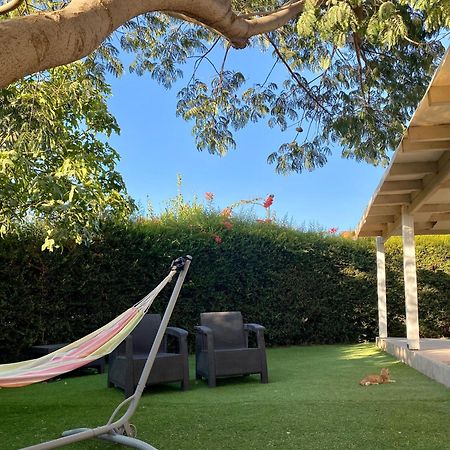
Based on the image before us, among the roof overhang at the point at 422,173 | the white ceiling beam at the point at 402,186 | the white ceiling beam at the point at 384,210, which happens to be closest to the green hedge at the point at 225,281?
the roof overhang at the point at 422,173

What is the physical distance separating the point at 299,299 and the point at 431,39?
484cm

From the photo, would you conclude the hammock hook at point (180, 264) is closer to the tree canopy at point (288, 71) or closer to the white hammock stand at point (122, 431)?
the white hammock stand at point (122, 431)

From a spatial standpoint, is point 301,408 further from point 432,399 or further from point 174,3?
point 174,3

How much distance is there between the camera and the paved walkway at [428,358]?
5031 millimetres

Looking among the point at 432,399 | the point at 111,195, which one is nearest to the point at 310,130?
the point at 111,195

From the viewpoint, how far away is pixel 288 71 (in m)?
8.47

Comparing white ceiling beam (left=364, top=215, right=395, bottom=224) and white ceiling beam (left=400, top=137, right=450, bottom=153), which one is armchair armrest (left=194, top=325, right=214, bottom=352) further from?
white ceiling beam (left=364, top=215, right=395, bottom=224)

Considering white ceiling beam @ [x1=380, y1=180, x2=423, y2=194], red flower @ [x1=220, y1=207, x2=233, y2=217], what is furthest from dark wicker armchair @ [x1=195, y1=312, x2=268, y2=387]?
red flower @ [x1=220, y1=207, x2=233, y2=217]

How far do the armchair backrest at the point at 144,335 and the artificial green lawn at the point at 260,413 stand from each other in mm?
450

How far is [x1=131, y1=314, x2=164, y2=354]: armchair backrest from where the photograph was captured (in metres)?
5.54

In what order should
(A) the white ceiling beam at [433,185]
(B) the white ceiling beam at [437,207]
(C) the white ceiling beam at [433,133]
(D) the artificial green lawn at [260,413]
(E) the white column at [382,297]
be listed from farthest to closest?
1. (E) the white column at [382,297]
2. (B) the white ceiling beam at [437,207]
3. (A) the white ceiling beam at [433,185]
4. (C) the white ceiling beam at [433,133]
5. (D) the artificial green lawn at [260,413]

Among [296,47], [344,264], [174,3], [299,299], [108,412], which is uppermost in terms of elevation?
[296,47]

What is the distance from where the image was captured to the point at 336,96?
8.54m

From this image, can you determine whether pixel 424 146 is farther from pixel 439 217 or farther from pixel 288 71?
pixel 288 71
